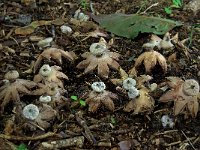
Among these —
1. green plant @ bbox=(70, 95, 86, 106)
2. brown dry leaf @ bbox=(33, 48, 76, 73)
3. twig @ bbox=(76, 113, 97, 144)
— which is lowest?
twig @ bbox=(76, 113, 97, 144)

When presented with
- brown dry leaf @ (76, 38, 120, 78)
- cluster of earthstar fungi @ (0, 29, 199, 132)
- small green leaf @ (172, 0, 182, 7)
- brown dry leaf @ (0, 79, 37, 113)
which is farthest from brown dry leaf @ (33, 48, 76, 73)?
small green leaf @ (172, 0, 182, 7)

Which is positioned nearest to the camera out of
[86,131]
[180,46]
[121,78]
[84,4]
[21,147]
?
[21,147]

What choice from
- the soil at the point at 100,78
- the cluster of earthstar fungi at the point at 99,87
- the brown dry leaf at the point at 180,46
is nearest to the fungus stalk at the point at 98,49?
the cluster of earthstar fungi at the point at 99,87

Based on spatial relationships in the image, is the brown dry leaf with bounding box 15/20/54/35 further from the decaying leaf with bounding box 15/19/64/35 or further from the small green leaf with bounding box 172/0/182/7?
the small green leaf with bounding box 172/0/182/7

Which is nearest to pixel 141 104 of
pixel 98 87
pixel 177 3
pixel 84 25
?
pixel 98 87

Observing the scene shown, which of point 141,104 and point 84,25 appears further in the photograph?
point 84,25

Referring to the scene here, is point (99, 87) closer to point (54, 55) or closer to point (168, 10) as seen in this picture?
point (54, 55)
